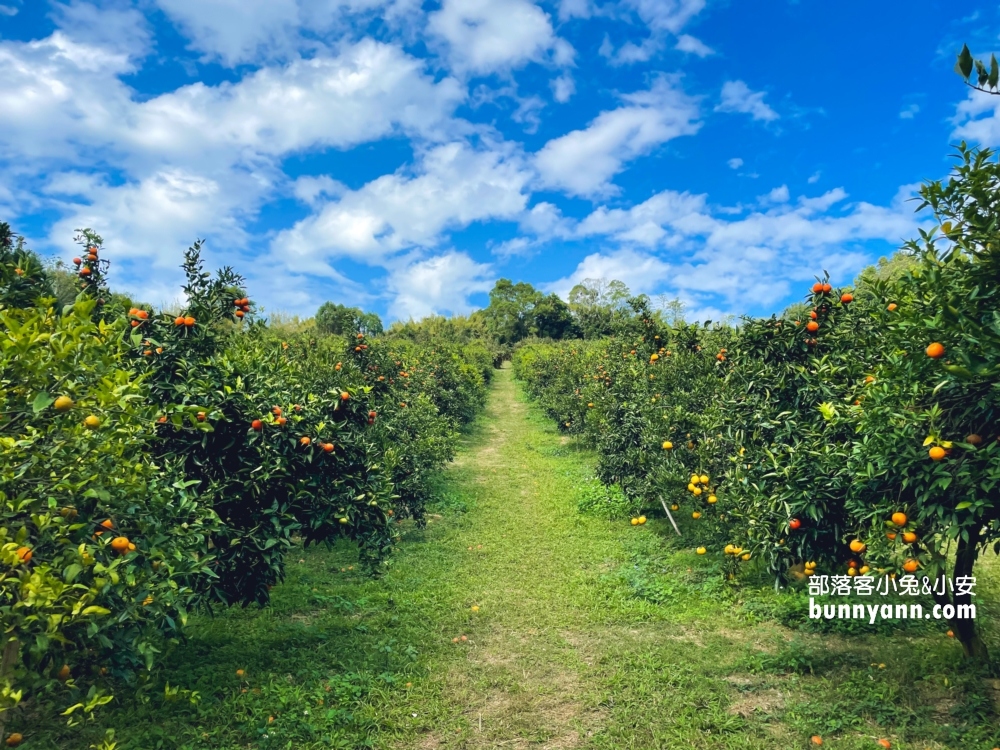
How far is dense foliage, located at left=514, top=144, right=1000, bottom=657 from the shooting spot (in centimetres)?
296

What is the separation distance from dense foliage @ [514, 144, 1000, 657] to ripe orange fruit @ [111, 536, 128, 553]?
3.87 meters

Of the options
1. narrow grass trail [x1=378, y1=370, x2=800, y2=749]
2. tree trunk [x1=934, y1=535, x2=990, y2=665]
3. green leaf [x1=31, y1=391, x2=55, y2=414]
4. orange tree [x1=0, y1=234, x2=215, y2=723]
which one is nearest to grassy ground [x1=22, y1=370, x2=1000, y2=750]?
narrow grass trail [x1=378, y1=370, x2=800, y2=749]

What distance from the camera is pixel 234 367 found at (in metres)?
4.29

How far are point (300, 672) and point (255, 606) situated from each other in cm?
138

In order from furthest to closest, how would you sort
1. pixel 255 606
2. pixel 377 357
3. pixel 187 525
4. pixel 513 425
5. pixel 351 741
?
pixel 513 425, pixel 377 357, pixel 255 606, pixel 351 741, pixel 187 525

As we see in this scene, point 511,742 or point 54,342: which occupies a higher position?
point 54,342

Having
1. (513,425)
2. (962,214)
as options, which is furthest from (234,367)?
(513,425)

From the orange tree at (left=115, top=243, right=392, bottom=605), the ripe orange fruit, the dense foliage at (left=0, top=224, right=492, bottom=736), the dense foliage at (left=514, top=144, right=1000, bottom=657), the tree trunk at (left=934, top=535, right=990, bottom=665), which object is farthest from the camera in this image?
the orange tree at (left=115, top=243, right=392, bottom=605)

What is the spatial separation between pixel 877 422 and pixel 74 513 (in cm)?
420

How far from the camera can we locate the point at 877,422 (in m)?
3.36

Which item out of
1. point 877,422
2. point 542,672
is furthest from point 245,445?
point 877,422

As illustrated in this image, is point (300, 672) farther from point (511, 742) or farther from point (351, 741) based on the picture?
point (511, 742)

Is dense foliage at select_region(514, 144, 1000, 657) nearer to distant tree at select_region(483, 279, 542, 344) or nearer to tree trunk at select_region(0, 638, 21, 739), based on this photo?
tree trunk at select_region(0, 638, 21, 739)

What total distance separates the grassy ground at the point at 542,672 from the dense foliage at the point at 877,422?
646mm
